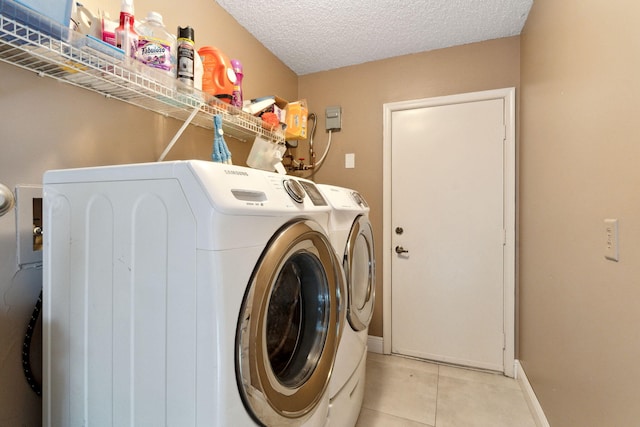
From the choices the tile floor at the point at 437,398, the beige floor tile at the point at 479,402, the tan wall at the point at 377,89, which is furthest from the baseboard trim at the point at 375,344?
the beige floor tile at the point at 479,402

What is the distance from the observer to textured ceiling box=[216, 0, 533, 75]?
1731 mm

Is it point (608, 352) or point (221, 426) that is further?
point (608, 352)

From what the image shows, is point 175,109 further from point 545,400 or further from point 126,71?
point 545,400

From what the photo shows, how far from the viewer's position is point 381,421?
159 centimetres

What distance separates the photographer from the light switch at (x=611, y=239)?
874 mm

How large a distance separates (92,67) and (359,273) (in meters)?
1.39

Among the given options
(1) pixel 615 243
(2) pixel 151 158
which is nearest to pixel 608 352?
(1) pixel 615 243

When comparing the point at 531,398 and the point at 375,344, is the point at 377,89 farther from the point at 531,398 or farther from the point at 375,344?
the point at 531,398

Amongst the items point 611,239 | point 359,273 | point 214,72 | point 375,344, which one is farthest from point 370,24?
point 375,344

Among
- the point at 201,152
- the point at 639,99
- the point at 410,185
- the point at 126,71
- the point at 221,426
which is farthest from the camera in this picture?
the point at 410,185

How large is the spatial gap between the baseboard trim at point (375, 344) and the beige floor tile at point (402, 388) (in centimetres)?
6

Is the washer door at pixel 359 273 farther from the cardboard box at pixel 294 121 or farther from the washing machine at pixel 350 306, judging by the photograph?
the cardboard box at pixel 294 121

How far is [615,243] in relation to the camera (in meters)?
0.87

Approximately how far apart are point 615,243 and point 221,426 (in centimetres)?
120
